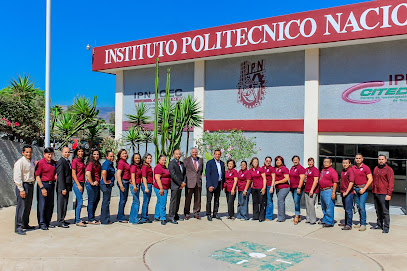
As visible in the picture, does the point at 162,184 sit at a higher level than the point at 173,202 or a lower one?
higher

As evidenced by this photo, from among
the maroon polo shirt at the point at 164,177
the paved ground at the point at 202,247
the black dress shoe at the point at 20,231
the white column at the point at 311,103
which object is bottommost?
the paved ground at the point at 202,247

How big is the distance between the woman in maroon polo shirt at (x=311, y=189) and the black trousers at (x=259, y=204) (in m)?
0.98

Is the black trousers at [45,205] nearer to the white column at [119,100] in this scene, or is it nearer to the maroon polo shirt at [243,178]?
the maroon polo shirt at [243,178]

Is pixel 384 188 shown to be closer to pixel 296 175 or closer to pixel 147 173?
pixel 296 175

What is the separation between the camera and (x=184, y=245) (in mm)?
6492

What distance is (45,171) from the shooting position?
7.20 meters

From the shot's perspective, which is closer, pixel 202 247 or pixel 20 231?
pixel 202 247

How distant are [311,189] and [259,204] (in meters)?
1.26

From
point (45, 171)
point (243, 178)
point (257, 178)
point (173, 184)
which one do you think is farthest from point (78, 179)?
point (257, 178)

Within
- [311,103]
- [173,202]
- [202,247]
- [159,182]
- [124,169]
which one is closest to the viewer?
[202,247]

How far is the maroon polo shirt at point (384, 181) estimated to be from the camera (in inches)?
300

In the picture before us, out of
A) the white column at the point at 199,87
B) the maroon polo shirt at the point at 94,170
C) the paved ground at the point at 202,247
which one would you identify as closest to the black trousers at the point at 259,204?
the paved ground at the point at 202,247

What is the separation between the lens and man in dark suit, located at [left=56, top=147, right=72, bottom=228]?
290 inches

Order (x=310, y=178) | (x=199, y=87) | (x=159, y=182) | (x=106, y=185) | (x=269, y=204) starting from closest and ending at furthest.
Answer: (x=106, y=185) < (x=159, y=182) < (x=310, y=178) < (x=269, y=204) < (x=199, y=87)
